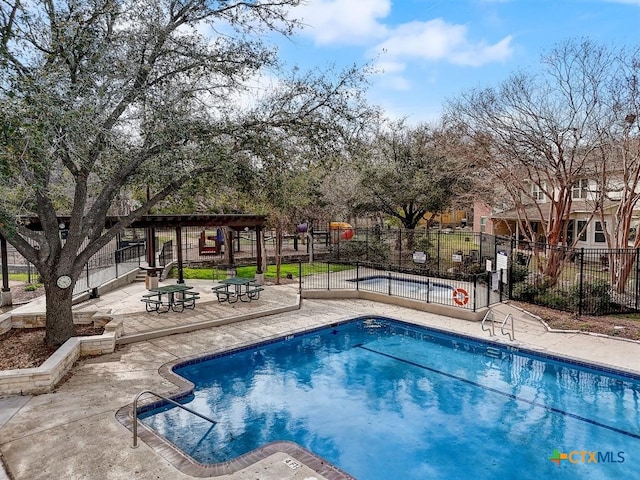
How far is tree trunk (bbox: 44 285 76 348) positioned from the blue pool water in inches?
99.0

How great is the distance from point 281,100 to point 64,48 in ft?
13.7

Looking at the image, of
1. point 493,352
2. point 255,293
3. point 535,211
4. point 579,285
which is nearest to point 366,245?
point 255,293

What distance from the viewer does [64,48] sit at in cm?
748

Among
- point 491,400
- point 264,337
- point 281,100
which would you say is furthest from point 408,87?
point 491,400

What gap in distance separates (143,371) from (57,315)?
7.37 feet

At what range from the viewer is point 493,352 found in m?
9.65

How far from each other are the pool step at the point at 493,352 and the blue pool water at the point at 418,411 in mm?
42

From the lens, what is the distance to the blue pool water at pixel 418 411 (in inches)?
224

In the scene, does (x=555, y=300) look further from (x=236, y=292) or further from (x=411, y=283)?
(x=236, y=292)

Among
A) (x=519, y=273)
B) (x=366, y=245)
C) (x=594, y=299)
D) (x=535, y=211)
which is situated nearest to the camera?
(x=594, y=299)

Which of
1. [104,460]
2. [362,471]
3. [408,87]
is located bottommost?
[362,471]

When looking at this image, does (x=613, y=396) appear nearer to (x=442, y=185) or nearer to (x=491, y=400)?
(x=491, y=400)

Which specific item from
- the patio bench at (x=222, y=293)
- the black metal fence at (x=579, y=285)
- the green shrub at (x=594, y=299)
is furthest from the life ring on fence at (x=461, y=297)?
the patio bench at (x=222, y=293)

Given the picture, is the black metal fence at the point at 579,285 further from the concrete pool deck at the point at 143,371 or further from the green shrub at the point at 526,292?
the concrete pool deck at the point at 143,371
